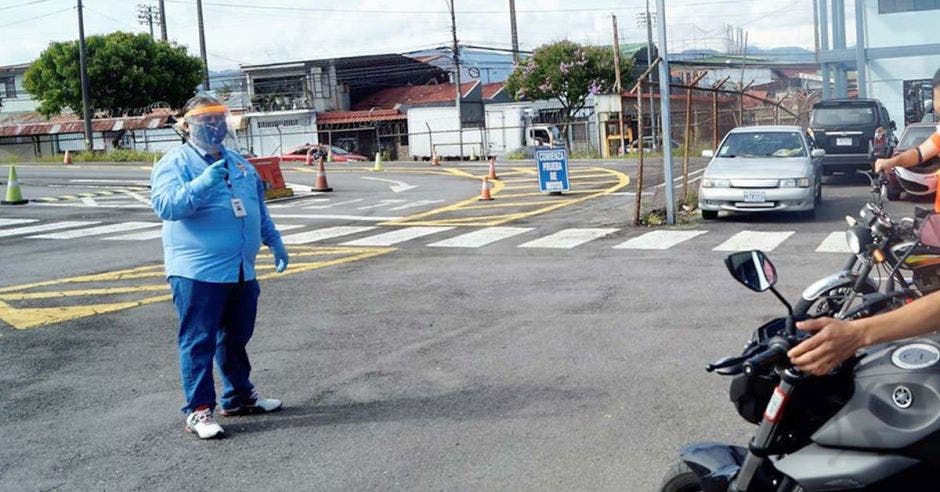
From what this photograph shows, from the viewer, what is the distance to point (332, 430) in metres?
6.18

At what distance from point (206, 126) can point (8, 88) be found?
82.8 metres

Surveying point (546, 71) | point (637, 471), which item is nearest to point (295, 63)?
point (546, 71)

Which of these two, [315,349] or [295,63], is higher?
[295,63]

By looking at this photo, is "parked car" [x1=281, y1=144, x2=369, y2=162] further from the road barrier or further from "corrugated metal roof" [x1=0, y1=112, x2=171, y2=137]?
the road barrier

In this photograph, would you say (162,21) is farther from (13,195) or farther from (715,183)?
(715,183)

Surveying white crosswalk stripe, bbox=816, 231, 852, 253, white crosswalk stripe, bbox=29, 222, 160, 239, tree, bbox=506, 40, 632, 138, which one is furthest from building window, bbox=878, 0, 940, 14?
white crosswalk stripe, bbox=29, 222, 160, 239

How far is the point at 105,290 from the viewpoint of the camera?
453 inches

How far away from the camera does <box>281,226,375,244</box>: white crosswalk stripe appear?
15909mm

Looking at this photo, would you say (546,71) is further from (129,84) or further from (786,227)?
(786,227)

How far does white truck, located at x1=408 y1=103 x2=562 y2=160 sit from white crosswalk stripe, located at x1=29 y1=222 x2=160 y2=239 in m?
33.8

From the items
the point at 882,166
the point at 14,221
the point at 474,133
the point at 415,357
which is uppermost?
the point at 474,133

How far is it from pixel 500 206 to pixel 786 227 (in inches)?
249

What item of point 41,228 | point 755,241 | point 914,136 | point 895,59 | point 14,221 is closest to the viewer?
point 755,241

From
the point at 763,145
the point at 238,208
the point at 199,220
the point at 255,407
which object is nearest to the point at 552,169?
the point at 763,145
